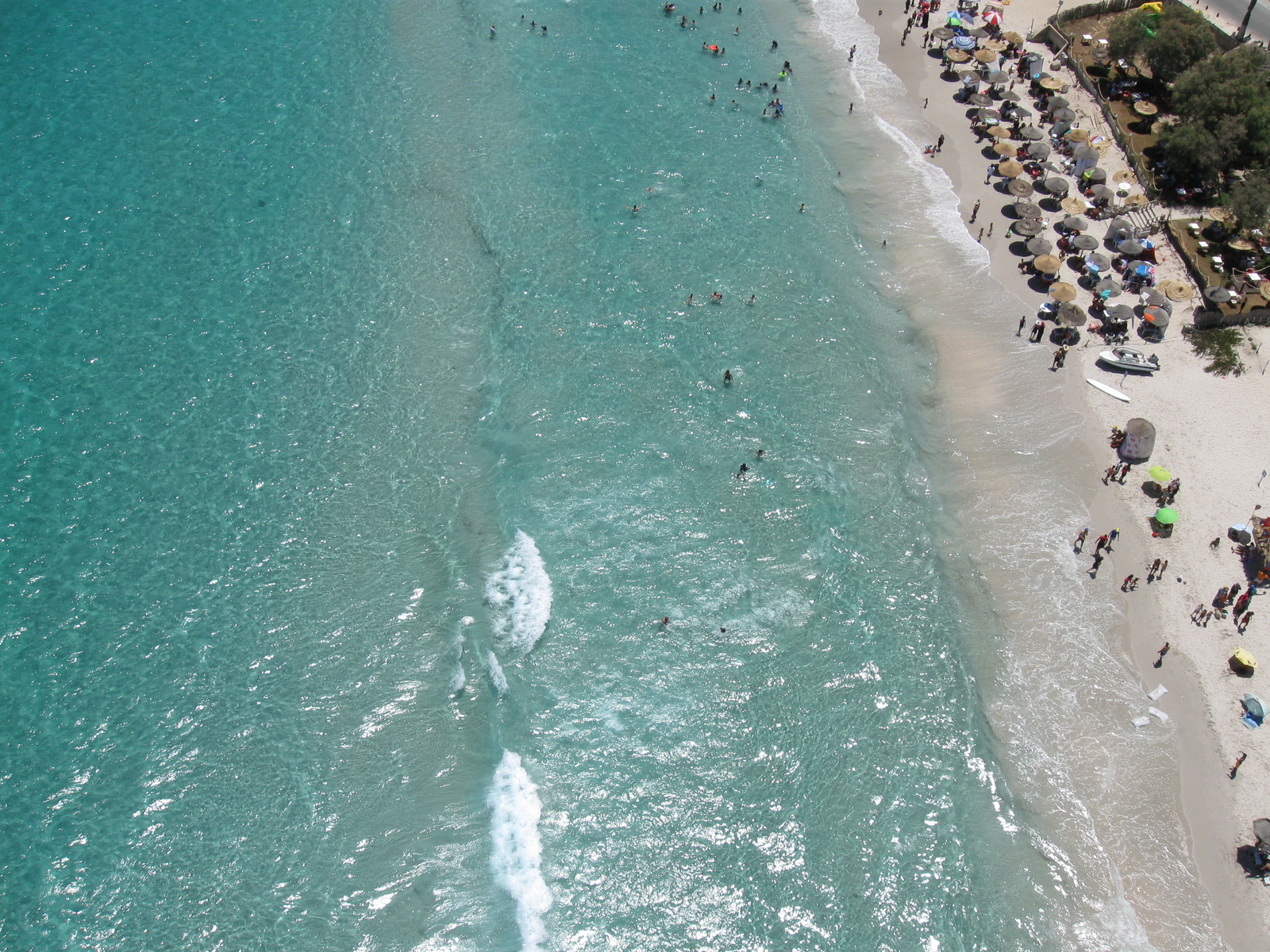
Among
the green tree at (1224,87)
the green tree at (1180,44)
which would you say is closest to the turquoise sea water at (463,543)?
the green tree at (1224,87)

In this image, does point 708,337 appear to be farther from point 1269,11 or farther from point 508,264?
point 1269,11

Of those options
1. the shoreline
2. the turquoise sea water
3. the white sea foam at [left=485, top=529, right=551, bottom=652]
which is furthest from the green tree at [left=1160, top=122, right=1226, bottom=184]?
the white sea foam at [left=485, top=529, right=551, bottom=652]

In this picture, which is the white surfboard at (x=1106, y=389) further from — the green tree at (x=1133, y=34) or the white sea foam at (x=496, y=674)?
the white sea foam at (x=496, y=674)

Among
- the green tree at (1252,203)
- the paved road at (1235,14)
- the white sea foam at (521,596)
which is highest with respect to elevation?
the paved road at (1235,14)

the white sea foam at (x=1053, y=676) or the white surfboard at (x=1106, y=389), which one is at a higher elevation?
the white surfboard at (x=1106, y=389)

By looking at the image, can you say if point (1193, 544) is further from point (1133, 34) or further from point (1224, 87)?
point (1133, 34)

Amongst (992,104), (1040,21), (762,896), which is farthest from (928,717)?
(1040,21)

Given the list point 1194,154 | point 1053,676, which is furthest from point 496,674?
point 1194,154
